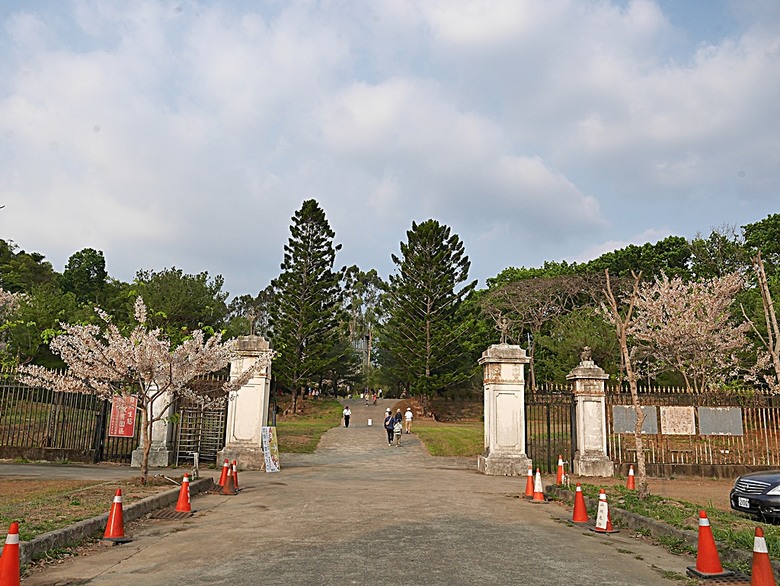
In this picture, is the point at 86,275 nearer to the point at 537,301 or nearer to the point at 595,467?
the point at 537,301

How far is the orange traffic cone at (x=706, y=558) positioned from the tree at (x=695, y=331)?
2308cm

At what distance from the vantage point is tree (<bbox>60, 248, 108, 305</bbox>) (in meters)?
63.9

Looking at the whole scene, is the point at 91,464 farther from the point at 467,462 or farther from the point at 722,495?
the point at 722,495

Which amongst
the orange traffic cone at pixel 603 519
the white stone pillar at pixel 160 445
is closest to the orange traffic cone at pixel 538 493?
the orange traffic cone at pixel 603 519

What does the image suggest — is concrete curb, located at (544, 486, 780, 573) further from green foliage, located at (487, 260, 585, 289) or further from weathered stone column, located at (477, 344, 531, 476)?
green foliage, located at (487, 260, 585, 289)

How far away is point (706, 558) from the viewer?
6254mm

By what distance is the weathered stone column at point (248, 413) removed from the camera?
17.7 metres

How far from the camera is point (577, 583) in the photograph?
5.86 metres

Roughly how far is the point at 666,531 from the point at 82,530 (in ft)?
24.7

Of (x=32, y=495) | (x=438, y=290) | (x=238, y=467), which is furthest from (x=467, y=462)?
(x=438, y=290)

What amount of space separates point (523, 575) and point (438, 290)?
37034 mm

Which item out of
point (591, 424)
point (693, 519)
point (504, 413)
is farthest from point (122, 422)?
point (693, 519)

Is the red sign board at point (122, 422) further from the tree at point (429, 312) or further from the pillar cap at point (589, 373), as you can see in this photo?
the tree at point (429, 312)

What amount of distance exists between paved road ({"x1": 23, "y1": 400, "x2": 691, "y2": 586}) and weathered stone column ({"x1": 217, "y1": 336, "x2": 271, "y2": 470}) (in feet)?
14.2
